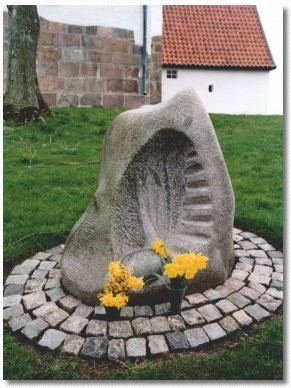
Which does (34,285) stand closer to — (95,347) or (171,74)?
(95,347)

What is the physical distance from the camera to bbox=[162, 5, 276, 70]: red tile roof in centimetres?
2019

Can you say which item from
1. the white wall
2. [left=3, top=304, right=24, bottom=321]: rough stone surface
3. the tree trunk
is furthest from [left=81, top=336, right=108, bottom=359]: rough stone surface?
the white wall

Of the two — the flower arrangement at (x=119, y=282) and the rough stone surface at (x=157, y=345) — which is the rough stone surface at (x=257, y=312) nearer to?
the rough stone surface at (x=157, y=345)

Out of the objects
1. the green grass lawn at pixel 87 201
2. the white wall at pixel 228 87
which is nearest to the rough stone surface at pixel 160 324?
the green grass lawn at pixel 87 201

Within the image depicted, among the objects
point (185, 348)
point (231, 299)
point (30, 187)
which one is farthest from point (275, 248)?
point (30, 187)

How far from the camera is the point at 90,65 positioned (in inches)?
448

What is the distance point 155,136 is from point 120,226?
73 cm

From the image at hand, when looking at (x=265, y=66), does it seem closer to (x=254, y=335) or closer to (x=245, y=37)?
(x=245, y=37)

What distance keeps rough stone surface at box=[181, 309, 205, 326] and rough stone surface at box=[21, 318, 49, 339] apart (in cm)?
101

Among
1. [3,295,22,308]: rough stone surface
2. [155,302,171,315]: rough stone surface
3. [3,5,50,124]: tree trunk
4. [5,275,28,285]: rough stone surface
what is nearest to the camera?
[155,302,171,315]: rough stone surface

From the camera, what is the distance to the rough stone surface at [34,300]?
11.6 feet

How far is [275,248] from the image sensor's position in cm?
454

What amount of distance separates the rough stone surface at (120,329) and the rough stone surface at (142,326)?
39 millimetres

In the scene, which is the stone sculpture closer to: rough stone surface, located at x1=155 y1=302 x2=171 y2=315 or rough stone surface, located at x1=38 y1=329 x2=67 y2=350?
rough stone surface, located at x1=155 y1=302 x2=171 y2=315
